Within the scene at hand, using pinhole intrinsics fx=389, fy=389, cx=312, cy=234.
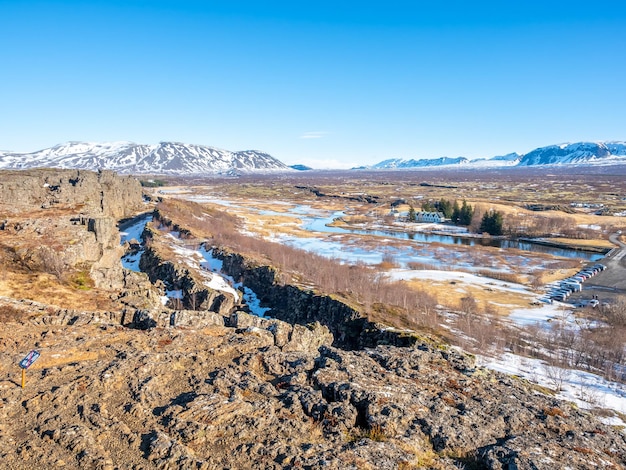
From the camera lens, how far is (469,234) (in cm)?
12669

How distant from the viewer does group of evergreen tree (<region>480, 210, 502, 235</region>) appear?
125 meters

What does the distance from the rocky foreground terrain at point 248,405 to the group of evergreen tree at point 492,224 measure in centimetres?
11835

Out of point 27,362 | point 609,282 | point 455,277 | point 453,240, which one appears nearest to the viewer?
point 27,362

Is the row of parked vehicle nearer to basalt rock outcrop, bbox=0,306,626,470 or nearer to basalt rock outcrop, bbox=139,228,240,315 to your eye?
basalt rock outcrop, bbox=139,228,240,315

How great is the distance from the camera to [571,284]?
68.9 meters

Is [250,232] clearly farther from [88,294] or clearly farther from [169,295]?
[88,294]

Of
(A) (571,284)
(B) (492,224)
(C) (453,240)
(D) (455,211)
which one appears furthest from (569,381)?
(D) (455,211)

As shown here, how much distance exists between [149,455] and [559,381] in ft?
101

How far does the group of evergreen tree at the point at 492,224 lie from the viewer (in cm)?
12506

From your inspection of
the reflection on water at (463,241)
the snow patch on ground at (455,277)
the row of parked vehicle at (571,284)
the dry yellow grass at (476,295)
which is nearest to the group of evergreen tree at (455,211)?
the reflection on water at (463,241)

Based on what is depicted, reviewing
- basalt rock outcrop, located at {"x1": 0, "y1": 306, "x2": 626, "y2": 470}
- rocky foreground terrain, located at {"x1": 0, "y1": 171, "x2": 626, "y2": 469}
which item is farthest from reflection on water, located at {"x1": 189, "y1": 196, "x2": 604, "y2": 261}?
basalt rock outcrop, located at {"x1": 0, "y1": 306, "x2": 626, "y2": 470}

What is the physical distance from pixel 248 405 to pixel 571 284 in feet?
244

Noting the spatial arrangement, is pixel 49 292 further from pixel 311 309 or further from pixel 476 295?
pixel 476 295

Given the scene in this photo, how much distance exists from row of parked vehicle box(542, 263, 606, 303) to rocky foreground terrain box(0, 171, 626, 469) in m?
55.5
